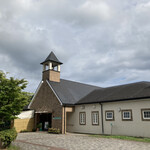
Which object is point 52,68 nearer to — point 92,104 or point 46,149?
point 92,104

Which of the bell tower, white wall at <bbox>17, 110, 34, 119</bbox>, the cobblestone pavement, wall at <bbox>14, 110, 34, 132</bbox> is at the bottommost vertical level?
the cobblestone pavement

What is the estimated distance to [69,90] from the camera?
26156 mm

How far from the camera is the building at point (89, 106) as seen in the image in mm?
17938

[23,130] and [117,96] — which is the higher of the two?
[117,96]

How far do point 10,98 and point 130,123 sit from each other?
12301mm

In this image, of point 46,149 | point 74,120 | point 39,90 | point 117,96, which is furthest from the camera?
point 39,90

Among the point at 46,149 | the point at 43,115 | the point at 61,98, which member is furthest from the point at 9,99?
the point at 43,115

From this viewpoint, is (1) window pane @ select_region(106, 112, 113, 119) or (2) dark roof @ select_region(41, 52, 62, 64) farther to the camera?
(2) dark roof @ select_region(41, 52, 62, 64)

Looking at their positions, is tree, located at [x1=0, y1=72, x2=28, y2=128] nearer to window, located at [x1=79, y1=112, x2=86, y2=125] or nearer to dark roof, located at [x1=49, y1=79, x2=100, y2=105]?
dark roof, located at [x1=49, y1=79, x2=100, y2=105]

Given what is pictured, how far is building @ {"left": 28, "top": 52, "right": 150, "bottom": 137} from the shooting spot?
58.9ft

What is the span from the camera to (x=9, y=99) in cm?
1211

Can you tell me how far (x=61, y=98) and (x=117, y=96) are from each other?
714 cm

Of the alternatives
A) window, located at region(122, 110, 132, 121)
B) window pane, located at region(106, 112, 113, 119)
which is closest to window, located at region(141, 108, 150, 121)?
window, located at region(122, 110, 132, 121)

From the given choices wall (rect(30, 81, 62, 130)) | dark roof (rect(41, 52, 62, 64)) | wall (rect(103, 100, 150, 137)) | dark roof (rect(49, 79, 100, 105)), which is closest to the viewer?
wall (rect(103, 100, 150, 137))
